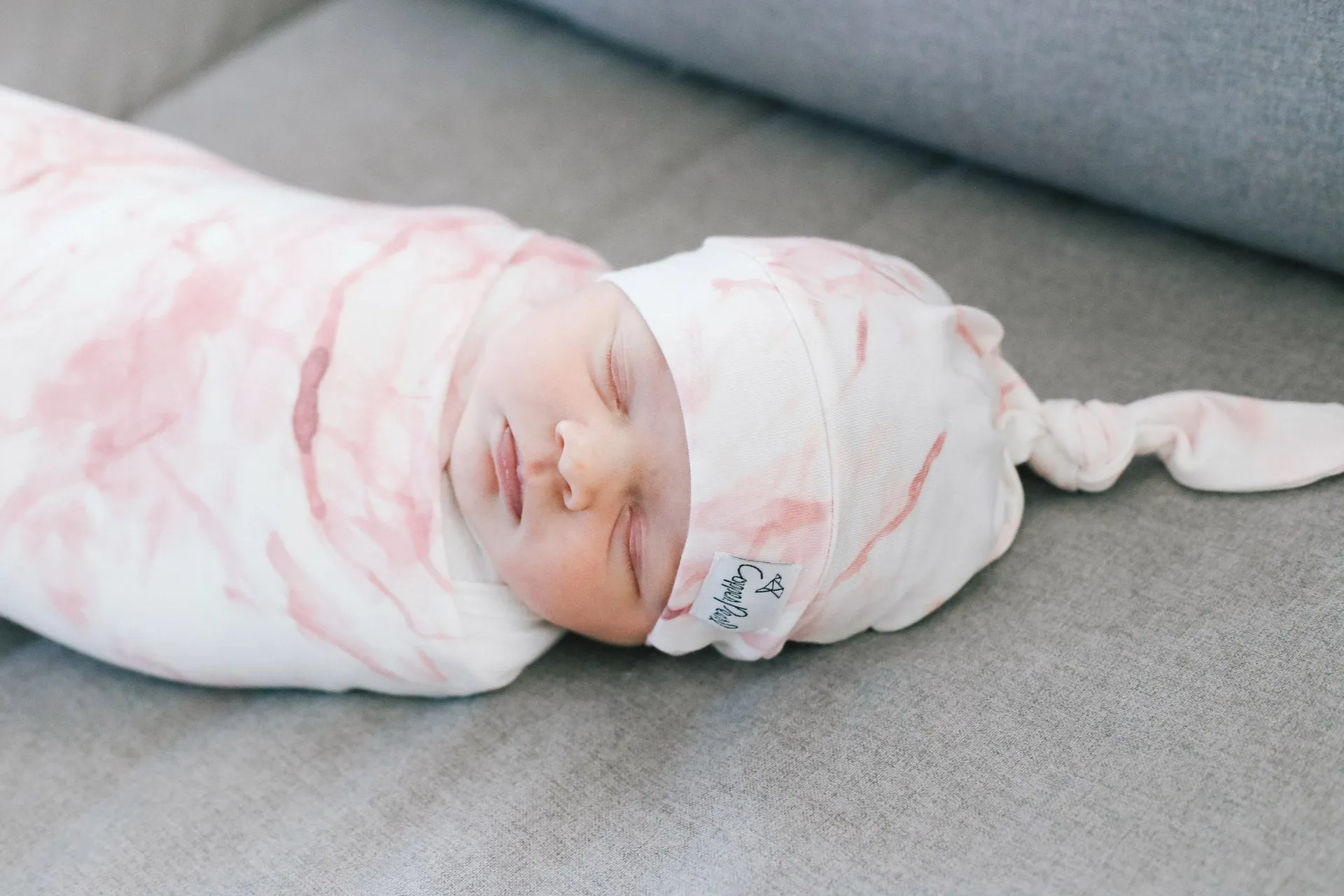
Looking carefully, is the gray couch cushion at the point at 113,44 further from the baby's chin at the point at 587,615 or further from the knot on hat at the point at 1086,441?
the knot on hat at the point at 1086,441

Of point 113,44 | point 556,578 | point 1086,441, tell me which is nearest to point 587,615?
point 556,578

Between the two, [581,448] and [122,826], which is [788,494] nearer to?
[581,448]

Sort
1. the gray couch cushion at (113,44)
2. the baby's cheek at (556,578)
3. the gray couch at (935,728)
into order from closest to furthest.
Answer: the gray couch at (935,728) → the baby's cheek at (556,578) → the gray couch cushion at (113,44)

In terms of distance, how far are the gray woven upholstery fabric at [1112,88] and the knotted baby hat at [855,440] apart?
0.26m

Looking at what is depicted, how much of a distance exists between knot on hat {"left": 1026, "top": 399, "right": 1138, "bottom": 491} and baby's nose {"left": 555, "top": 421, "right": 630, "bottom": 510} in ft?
1.34

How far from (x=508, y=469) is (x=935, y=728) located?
44 cm

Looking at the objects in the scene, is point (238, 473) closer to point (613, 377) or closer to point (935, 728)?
point (613, 377)

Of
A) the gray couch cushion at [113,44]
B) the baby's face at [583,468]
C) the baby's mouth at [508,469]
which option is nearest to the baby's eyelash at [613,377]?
the baby's face at [583,468]

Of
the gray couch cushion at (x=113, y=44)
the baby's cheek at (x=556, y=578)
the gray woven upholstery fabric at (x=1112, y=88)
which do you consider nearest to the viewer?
the baby's cheek at (x=556, y=578)

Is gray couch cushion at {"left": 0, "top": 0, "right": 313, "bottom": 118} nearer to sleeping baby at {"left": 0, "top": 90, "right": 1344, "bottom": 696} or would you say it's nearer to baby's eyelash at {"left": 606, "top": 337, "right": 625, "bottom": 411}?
sleeping baby at {"left": 0, "top": 90, "right": 1344, "bottom": 696}

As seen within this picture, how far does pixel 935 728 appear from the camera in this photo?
3.24 feet

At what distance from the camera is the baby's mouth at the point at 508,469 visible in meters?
1.05

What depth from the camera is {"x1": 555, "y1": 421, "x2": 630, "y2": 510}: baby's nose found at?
979 mm

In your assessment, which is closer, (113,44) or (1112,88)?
(1112,88)
